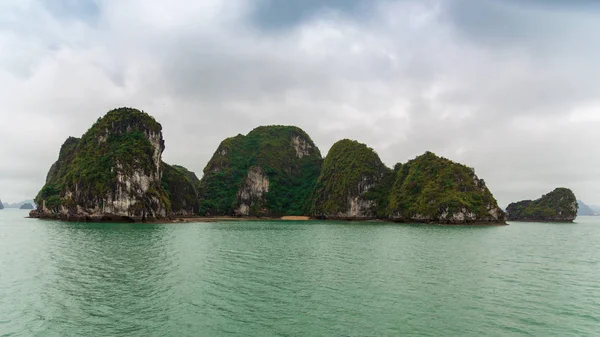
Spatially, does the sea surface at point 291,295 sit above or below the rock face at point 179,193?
below

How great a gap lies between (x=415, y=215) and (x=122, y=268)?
12026 cm

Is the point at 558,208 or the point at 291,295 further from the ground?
the point at 558,208

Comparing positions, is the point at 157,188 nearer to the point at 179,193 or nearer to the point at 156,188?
the point at 156,188

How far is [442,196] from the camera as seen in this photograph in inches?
5005

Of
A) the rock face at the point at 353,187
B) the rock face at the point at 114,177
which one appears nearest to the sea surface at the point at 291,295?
the rock face at the point at 114,177

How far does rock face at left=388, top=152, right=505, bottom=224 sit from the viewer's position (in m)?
122

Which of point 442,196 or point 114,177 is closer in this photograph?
point 114,177

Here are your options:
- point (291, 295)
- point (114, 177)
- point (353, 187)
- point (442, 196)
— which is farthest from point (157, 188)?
point (291, 295)

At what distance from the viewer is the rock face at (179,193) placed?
15425 cm

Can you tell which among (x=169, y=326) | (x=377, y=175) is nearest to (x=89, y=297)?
(x=169, y=326)

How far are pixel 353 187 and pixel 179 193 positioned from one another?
8598 cm

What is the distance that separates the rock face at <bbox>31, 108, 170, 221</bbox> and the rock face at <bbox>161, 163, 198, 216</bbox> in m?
19.4

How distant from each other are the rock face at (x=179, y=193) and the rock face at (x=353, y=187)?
6600 centimetres

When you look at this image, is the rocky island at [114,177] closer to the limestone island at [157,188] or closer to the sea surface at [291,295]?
the limestone island at [157,188]
